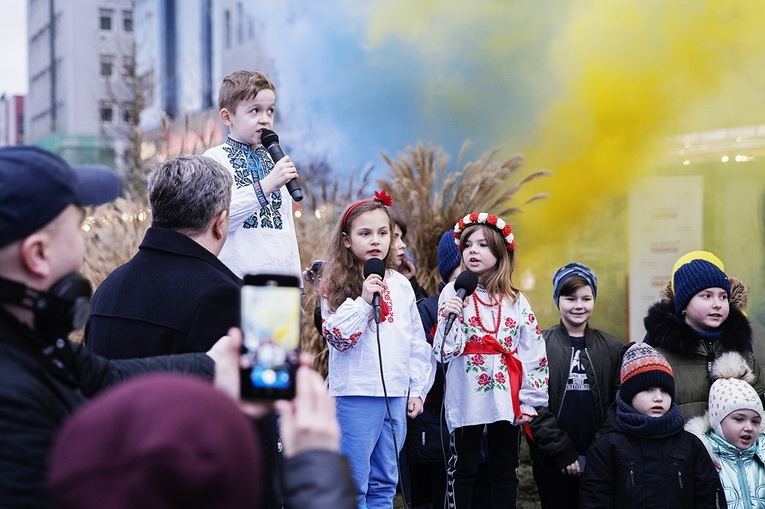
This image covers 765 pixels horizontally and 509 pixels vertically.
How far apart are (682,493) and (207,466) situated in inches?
144

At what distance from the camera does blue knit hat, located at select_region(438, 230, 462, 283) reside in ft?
18.6

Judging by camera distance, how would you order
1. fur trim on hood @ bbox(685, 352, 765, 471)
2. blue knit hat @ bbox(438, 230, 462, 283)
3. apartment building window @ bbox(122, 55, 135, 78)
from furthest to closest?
apartment building window @ bbox(122, 55, 135, 78), blue knit hat @ bbox(438, 230, 462, 283), fur trim on hood @ bbox(685, 352, 765, 471)

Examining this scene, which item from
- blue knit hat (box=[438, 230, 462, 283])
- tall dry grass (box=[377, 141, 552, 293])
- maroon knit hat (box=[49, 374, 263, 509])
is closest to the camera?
maroon knit hat (box=[49, 374, 263, 509])

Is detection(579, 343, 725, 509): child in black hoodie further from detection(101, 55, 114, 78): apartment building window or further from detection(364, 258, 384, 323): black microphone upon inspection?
detection(101, 55, 114, 78): apartment building window

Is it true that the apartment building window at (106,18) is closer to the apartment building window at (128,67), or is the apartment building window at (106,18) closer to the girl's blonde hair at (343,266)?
the apartment building window at (128,67)

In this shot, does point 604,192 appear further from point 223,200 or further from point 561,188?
point 223,200

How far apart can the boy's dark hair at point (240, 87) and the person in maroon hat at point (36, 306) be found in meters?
2.50

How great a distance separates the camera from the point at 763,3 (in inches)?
340

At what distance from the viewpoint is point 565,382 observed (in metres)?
5.02

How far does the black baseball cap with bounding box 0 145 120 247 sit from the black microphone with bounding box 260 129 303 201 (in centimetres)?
232

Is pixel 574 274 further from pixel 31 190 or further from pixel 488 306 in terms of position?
pixel 31 190

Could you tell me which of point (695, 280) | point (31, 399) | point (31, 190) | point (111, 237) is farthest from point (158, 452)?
point (111, 237)

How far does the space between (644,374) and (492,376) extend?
77cm

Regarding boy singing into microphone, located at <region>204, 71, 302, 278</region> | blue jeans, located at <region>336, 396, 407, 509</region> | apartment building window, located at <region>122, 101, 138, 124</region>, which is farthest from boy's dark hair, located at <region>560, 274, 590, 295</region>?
apartment building window, located at <region>122, 101, 138, 124</region>
